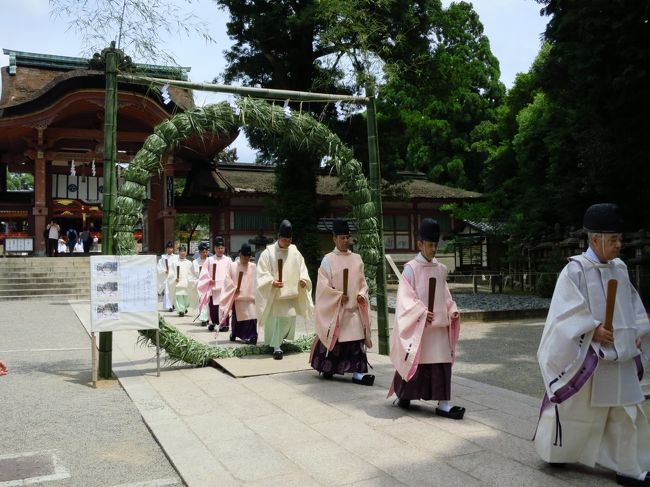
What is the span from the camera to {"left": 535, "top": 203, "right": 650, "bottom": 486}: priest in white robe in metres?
3.26

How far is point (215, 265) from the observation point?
35.6 ft

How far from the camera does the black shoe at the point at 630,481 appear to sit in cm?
311

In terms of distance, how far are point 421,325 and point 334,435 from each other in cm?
115

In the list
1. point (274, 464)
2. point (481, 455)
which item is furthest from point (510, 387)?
point (274, 464)

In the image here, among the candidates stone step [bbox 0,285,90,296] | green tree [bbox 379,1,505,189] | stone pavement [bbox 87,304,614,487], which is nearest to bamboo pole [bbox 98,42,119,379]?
stone pavement [bbox 87,304,614,487]

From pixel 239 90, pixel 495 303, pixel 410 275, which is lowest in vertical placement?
pixel 495 303

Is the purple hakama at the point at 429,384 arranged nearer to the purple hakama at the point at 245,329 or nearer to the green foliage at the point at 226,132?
the green foliage at the point at 226,132

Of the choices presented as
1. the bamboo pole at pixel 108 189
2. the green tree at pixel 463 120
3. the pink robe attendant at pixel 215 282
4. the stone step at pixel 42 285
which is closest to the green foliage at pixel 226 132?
the bamboo pole at pixel 108 189

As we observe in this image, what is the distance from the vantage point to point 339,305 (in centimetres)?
599

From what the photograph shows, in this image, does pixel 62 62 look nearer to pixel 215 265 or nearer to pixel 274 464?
pixel 215 265

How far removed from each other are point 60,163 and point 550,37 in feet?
60.7

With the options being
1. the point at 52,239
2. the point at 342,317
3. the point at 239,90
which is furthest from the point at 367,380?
the point at 52,239

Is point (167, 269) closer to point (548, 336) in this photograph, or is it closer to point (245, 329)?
point (245, 329)

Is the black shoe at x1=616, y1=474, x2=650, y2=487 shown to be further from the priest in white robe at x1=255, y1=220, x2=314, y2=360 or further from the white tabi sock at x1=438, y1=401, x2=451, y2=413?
the priest in white robe at x1=255, y1=220, x2=314, y2=360
